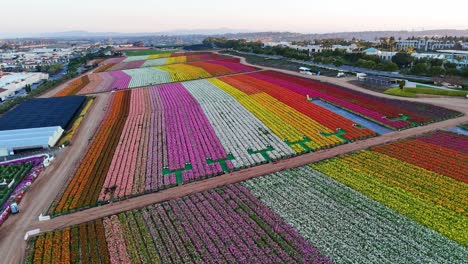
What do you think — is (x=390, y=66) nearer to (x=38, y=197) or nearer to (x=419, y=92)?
(x=419, y=92)

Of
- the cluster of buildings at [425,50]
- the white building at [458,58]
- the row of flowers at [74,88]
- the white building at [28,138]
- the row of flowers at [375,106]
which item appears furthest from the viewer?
the cluster of buildings at [425,50]

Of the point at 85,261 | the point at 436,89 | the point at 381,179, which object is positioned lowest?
the point at 85,261

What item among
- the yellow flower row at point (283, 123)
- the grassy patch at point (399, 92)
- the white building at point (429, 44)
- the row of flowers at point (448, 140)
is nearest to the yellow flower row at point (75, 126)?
the yellow flower row at point (283, 123)

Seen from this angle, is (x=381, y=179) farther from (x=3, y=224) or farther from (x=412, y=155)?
(x=3, y=224)

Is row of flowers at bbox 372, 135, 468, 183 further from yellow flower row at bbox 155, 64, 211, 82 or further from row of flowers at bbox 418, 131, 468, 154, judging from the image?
yellow flower row at bbox 155, 64, 211, 82

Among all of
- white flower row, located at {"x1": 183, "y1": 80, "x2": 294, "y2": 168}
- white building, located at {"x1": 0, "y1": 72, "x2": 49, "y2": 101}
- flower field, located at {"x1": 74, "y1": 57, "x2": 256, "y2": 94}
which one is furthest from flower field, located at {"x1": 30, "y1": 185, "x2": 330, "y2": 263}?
white building, located at {"x1": 0, "y1": 72, "x2": 49, "y2": 101}

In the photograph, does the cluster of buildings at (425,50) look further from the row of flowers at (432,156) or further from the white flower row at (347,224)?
the white flower row at (347,224)

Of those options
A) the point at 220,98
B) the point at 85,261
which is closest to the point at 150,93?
the point at 220,98
